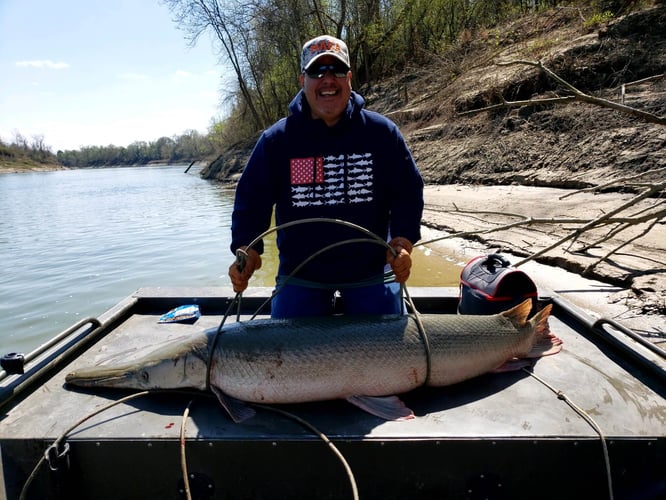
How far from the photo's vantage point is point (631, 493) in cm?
225

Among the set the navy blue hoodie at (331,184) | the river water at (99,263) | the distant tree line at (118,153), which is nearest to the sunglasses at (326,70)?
the navy blue hoodie at (331,184)

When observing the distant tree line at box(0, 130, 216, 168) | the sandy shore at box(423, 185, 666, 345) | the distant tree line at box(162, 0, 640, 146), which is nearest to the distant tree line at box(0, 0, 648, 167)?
the distant tree line at box(162, 0, 640, 146)

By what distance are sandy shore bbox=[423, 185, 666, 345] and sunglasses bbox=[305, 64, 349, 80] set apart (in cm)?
225

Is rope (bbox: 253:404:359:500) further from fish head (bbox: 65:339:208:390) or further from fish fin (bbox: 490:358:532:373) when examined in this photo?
fish fin (bbox: 490:358:532:373)

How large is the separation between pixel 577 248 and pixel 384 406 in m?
5.51

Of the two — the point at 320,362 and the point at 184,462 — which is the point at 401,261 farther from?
the point at 184,462

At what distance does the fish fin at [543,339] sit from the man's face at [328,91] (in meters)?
1.93

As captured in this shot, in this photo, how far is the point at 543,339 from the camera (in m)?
3.13

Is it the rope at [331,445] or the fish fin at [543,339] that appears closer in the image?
the rope at [331,445]

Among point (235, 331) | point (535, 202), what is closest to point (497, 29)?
point (535, 202)

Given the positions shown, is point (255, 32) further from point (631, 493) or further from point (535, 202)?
point (631, 493)

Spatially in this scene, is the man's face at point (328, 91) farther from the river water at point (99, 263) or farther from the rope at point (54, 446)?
the river water at point (99, 263)

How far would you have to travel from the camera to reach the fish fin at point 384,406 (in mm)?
2419

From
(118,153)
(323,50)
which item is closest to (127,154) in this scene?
(118,153)
